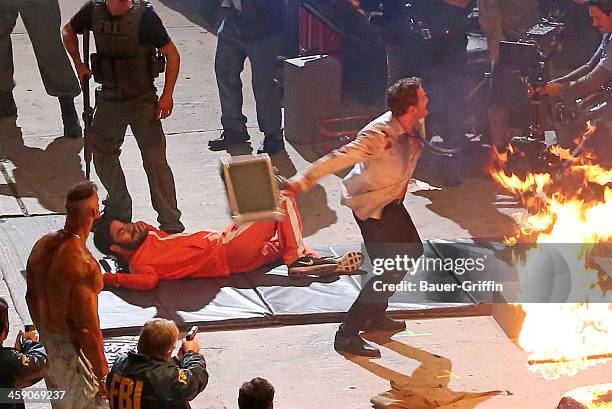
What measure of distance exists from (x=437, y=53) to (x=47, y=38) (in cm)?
397

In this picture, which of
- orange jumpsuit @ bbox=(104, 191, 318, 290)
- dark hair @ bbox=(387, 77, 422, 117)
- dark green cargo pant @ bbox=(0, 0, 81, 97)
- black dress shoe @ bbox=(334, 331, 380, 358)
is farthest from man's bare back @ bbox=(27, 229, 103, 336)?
dark green cargo pant @ bbox=(0, 0, 81, 97)

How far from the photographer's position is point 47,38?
12266mm

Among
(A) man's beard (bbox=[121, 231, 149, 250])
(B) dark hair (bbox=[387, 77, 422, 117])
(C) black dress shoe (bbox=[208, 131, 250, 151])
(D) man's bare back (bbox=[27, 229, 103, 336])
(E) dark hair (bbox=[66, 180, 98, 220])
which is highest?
(B) dark hair (bbox=[387, 77, 422, 117])

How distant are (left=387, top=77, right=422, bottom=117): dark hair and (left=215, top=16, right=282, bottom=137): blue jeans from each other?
4.23 m

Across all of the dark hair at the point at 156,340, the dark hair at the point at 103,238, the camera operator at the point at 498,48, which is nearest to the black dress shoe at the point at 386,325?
the dark hair at the point at 103,238

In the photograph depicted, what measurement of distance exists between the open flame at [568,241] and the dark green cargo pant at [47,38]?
14.4 feet

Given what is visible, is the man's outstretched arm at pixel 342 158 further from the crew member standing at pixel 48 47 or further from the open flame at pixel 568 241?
the crew member standing at pixel 48 47

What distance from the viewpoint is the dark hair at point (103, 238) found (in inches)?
380

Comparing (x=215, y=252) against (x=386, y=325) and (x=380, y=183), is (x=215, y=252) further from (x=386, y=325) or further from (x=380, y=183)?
(x=380, y=183)

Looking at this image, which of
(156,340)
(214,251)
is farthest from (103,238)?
(156,340)

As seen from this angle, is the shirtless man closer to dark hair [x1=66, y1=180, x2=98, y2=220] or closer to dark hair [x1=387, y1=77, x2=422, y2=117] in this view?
dark hair [x1=66, y1=180, x2=98, y2=220]

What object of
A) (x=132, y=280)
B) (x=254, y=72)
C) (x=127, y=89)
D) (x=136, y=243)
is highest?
(x=127, y=89)

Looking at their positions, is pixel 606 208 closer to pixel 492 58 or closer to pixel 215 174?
pixel 492 58

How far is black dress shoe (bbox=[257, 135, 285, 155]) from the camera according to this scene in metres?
12.1
